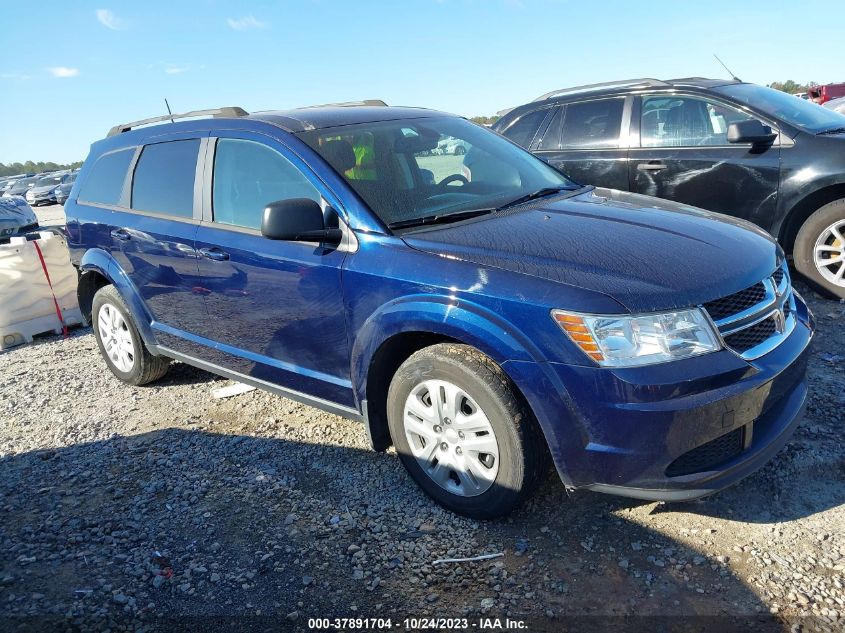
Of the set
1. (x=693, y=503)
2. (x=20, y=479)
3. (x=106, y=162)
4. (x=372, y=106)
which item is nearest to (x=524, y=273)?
(x=693, y=503)

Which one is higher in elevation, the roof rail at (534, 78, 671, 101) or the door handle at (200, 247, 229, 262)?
the roof rail at (534, 78, 671, 101)

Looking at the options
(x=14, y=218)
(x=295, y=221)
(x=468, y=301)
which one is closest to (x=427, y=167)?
(x=295, y=221)

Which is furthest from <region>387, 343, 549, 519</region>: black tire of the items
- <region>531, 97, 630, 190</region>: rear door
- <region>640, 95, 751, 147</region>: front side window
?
<region>640, 95, 751, 147</region>: front side window

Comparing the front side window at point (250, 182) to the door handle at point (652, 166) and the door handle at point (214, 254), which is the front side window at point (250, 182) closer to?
the door handle at point (214, 254)

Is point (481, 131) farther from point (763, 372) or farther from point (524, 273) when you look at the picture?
point (763, 372)

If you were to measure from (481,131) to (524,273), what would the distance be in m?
1.97

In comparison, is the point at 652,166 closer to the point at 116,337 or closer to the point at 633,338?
the point at 633,338

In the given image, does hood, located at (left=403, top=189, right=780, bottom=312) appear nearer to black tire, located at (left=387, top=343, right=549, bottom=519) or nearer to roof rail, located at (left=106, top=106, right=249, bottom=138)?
black tire, located at (left=387, top=343, right=549, bottom=519)

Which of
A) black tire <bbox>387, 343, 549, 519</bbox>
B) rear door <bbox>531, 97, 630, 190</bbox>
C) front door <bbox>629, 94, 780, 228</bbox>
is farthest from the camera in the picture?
rear door <bbox>531, 97, 630, 190</bbox>

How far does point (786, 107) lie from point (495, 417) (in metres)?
4.69

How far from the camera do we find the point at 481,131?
14.1 feet

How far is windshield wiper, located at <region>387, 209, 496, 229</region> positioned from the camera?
317 centimetres

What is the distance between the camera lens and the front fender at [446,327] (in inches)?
102

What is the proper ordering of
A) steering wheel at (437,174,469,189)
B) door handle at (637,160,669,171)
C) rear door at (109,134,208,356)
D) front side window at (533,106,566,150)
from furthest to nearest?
1. front side window at (533,106,566,150)
2. door handle at (637,160,669,171)
3. rear door at (109,134,208,356)
4. steering wheel at (437,174,469,189)
